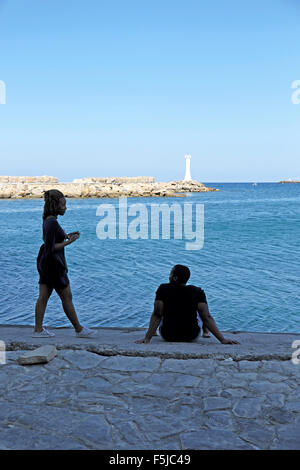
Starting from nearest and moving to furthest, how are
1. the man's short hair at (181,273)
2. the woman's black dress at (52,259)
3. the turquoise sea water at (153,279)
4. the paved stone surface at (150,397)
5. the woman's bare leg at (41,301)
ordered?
the paved stone surface at (150,397), the man's short hair at (181,273), the woman's black dress at (52,259), the woman's bare leg at (41,301), the turquoise sea water at (153,279)

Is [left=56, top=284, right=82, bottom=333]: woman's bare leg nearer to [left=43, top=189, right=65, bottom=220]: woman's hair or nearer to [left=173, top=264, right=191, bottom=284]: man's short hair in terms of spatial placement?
[left=43, top=189, right=65, bottom=220]: woman's hair

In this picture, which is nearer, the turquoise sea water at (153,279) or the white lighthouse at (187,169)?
the turquoise sea water at (153,279)

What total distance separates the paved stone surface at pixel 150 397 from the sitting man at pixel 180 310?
0.61 ft

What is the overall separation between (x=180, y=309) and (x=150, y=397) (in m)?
1.46

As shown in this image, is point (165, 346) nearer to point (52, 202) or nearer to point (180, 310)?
point (180, 310)

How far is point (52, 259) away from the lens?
5.13 meters

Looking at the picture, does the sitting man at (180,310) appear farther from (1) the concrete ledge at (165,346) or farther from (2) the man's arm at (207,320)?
(1) the concrete ledge at (165,346)

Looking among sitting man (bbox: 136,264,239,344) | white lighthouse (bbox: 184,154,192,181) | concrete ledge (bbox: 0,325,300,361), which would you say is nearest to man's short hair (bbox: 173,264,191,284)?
sitting man (bbox: 136,264,239,344)

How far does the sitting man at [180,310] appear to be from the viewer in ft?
16.2

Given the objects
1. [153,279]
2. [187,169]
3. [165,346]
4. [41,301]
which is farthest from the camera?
[187,169]

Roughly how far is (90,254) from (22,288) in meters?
7.70

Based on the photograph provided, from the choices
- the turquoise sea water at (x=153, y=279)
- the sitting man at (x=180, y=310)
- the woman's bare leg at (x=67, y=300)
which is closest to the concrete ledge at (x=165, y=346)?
the sitting man at (x=180, y=310)

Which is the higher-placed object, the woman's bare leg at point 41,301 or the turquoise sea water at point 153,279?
the woman's bare leg at point 41,301

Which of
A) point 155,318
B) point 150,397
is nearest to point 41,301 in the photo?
point 155,318
